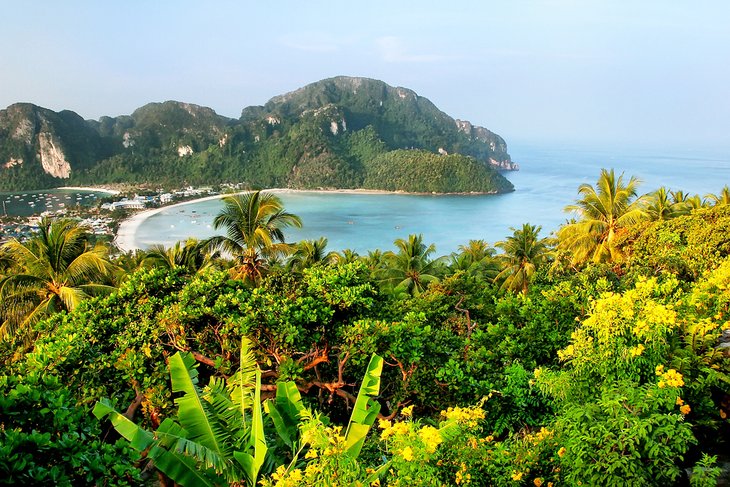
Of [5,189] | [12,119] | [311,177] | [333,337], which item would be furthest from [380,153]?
[333,337]

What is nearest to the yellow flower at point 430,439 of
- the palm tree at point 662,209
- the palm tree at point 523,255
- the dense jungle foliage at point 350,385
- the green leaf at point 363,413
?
the dense jungle foliage at point 350,385

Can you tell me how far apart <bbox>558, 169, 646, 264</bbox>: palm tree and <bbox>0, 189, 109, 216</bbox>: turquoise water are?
320 feet

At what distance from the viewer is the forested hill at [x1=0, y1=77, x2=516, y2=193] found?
120500 mm

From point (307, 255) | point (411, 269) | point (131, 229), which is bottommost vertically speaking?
point (131, 229)

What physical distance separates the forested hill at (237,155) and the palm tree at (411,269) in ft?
308

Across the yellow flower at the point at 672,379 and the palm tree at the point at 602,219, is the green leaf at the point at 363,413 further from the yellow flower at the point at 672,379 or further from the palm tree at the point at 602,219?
the palm tree at the point at 602,219

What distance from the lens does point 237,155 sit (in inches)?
5851

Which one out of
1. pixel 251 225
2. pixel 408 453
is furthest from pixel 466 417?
pixel 251 225

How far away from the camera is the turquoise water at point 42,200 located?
320 feet

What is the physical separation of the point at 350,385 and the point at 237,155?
5934 inches

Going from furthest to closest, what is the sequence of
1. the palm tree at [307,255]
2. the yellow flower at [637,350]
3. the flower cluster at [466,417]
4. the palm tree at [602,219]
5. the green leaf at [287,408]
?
the palm tree at [307,255] < the palm tree at [602,219] < the green leaf at [287,408] < the yellow flower at [637,350] < the flower cluster at [466,417]

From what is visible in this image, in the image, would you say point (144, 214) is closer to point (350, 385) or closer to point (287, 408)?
point (350, 385)

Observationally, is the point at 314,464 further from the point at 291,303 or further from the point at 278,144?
the point at 278,144

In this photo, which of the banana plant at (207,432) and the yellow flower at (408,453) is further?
the banana plant at (207,432)
